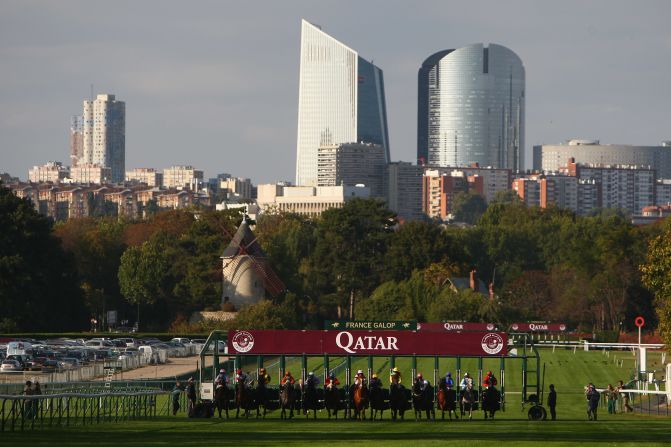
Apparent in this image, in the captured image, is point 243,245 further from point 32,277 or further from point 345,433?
point 345,433

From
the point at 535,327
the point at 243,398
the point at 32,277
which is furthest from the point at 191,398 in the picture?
the point at 32,277

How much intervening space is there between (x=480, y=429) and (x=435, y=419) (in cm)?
596

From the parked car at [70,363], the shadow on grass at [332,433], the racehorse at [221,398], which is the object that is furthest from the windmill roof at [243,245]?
the shadow on grass at [332,433]

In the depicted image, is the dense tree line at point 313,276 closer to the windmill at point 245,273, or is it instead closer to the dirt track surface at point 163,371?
the windmill at point 245,273

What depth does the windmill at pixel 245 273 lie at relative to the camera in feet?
441

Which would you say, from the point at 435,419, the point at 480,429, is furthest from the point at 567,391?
the point at 480,429

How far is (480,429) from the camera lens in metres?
45.4

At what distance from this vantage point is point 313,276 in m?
151

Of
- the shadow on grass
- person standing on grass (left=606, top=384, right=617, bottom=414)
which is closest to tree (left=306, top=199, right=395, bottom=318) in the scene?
person standing on grass (left=606, top=384, right=617, bottom=414)

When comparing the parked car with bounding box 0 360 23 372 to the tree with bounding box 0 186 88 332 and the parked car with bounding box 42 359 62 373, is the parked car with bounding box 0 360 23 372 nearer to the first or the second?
the parked car with bounding box 42 359 62 373

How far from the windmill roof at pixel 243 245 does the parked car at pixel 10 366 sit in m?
50.7

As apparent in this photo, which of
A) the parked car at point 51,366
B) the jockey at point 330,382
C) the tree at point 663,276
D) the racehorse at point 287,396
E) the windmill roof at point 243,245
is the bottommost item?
the parked car at point 51,366

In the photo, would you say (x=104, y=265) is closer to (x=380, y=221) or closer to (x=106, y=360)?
(x=380, y=221)

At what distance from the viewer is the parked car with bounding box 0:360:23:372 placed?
8275 centimetres
